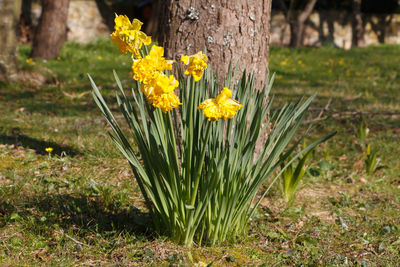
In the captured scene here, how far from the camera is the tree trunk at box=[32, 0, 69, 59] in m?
7.98

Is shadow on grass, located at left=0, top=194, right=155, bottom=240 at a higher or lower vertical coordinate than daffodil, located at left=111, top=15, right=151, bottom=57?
lower

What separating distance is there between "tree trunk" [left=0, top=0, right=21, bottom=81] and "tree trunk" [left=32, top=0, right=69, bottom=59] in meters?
2.09

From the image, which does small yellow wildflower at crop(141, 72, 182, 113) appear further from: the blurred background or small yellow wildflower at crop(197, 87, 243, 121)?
the blurred background

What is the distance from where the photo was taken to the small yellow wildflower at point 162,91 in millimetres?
1496

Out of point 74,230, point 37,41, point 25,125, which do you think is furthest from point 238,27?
point 37,41

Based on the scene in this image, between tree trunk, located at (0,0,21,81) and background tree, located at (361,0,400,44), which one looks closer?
tree trunk, located at (0,0,21,81)

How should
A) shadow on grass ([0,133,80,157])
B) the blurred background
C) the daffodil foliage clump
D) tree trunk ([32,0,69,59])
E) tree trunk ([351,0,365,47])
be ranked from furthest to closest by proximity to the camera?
tree trunk ([351,0,365,47]) → the blurred background → tree trunk ([32,0,69,59]) → shadow on grass ([0,133,80,157]) → the daffodil foliage clump

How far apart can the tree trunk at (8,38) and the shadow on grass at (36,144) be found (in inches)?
108

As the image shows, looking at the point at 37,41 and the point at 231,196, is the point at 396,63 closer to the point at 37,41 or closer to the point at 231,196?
the point at 37,41

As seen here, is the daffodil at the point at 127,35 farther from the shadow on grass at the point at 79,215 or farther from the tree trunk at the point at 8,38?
the tree trunk at the point at 8,38

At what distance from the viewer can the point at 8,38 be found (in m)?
5.88

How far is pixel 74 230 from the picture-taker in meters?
2.20

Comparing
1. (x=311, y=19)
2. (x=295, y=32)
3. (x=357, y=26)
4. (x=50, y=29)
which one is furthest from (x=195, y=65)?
(x=311, y=19)

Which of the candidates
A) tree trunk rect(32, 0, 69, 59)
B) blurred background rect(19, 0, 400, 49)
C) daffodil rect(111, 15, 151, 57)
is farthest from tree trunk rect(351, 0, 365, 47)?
daffodil rect(111, 15, 151, 57)
